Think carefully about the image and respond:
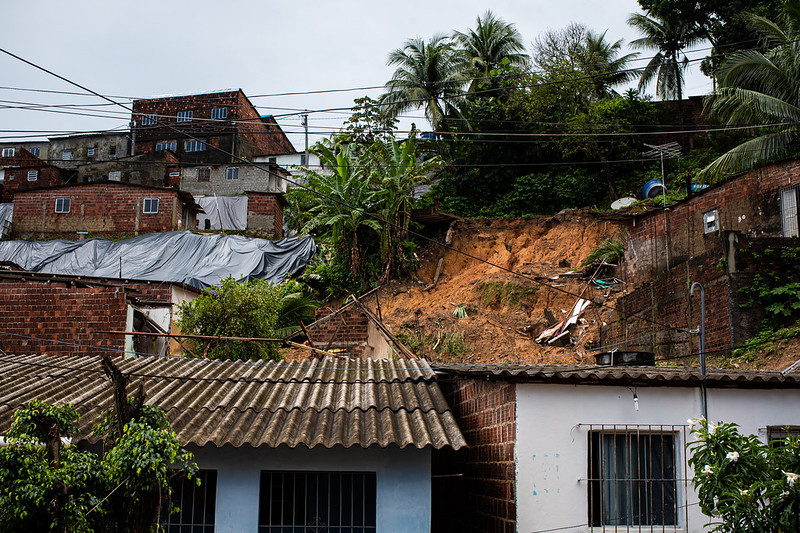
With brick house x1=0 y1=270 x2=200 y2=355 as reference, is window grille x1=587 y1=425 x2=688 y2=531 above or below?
below

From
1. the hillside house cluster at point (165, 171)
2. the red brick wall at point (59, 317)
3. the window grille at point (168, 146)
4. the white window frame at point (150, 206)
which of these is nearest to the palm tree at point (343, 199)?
the hillside house cluster at point (165, 171)

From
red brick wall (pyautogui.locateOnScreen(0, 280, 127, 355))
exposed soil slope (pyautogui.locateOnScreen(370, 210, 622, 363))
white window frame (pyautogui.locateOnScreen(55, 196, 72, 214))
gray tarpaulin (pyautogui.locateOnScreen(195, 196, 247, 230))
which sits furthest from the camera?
gray tarpaulin (pyautogui.locateOnScreen(195, 196, 247, 230))

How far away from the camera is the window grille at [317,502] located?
9008 mm

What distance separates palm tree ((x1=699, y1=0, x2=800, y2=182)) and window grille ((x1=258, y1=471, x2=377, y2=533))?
49.9 feet

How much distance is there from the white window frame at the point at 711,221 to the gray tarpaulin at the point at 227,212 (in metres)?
24.2

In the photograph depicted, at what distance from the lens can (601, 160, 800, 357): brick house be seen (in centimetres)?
1614

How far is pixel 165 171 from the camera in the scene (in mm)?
43344

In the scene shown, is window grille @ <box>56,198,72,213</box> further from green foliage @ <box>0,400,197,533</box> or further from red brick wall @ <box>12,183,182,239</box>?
green foliage @ <box>0,400,197,533</box>

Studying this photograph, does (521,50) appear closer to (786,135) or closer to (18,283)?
(786,135)

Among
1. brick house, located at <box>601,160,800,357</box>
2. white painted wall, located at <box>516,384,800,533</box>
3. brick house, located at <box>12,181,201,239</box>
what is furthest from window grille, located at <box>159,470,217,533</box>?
brick house, located at <box>12,181,201,239</box>

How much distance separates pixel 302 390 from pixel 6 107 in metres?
6.98

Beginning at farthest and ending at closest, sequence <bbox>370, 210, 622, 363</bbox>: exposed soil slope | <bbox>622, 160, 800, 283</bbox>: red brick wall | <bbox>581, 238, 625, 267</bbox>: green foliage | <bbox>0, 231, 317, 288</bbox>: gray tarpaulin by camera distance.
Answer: <bbox>0, 231, 317, 288</bbox>: gray tarpaulin, <bbox>581, 238, 625, 267</bbox>: green foliage, <bbox>370, 210, 622, 363</bbox>: exposed soil slope, <bbox>622, 160, 800, 283</bbox>: red brick wall

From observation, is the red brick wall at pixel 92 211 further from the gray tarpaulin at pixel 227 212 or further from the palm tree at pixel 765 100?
the palm tree at pixel 765 100

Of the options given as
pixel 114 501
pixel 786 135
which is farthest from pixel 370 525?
pixel 786 135
